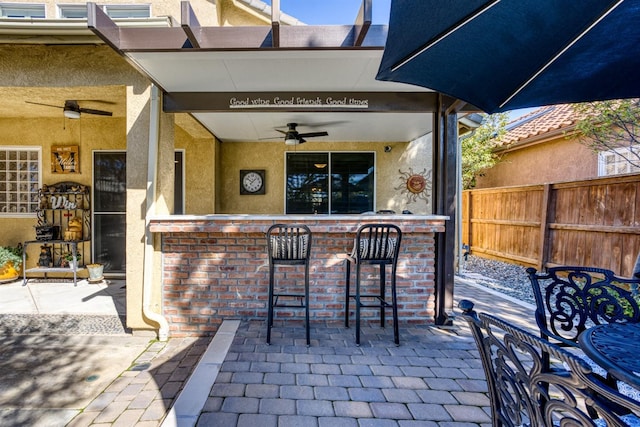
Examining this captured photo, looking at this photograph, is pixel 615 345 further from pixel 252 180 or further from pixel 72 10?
pixel 72 10

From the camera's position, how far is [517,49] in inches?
62.5

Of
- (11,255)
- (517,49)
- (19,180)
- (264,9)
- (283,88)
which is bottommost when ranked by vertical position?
(11,255)

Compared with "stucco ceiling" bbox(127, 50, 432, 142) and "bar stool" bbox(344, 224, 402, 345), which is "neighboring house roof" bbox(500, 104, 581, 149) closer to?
"stucco ceiling" bbox(127, 50, 432, 142)

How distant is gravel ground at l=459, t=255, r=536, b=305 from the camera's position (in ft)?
15.1

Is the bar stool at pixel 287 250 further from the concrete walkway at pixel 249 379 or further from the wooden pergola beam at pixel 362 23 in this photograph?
the wooden pergola beam at pixel 362 23

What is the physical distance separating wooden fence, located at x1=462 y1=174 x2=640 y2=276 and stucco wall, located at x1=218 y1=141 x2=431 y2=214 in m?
2.12

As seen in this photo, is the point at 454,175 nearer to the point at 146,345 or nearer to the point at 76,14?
the point at 146,345

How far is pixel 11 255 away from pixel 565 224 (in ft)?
29.8

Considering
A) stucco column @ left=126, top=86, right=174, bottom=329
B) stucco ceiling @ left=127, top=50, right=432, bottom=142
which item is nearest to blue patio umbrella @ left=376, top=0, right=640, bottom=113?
stucco ceiling @ left=127, top=50, right=432, bottom=142

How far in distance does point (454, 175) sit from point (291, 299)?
2193 mm

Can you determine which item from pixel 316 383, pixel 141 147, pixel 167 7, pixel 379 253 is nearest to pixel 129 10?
pixel 167 7

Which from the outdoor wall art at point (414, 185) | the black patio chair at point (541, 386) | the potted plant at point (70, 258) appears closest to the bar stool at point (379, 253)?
the black patio chair at point (541, 386)


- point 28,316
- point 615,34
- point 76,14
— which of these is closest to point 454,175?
point 615,34

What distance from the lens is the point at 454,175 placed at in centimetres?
329
